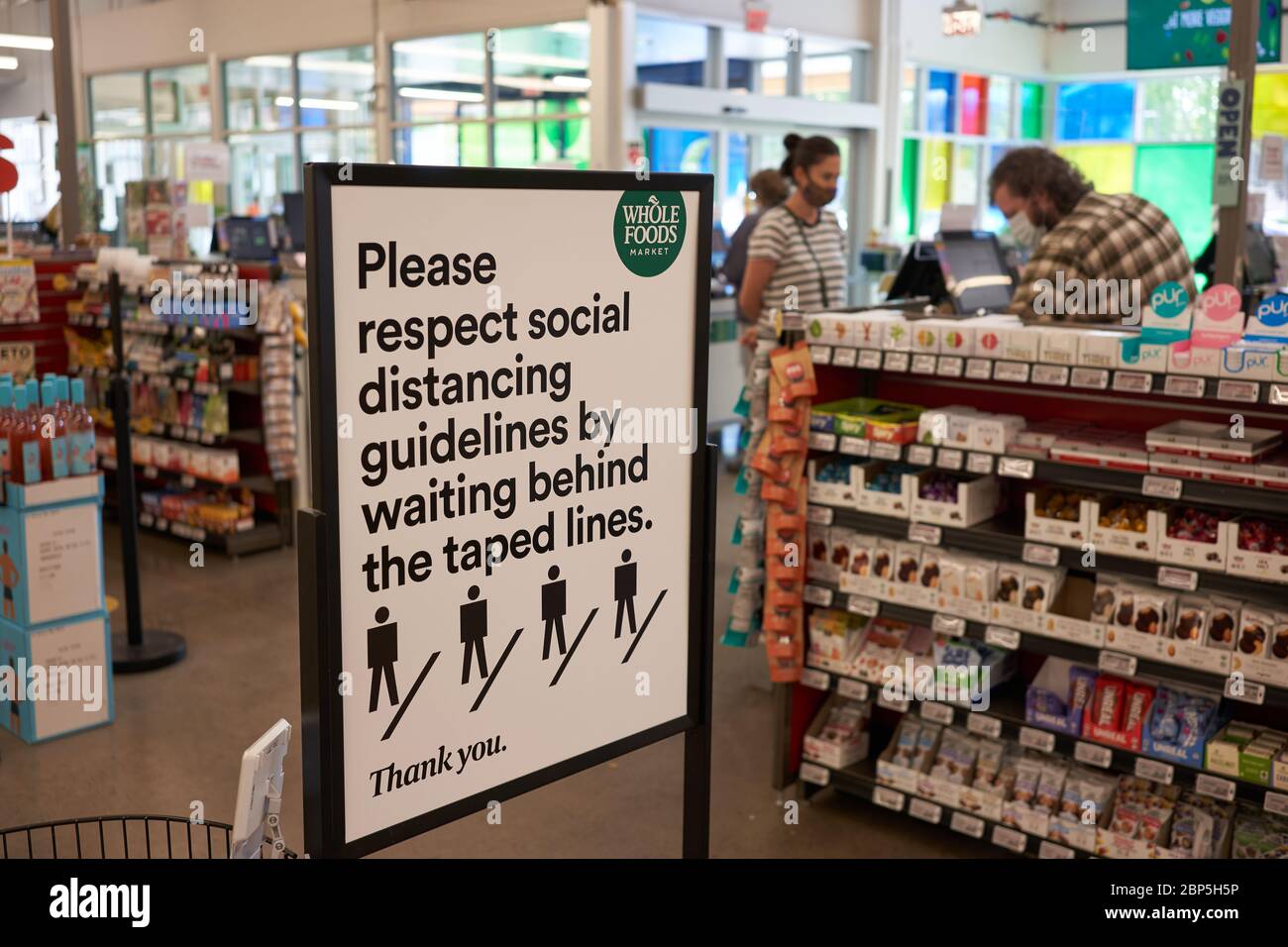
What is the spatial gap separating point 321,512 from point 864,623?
286 cm

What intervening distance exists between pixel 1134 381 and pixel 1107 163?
15882mm

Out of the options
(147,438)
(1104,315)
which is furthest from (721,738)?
(147,438)

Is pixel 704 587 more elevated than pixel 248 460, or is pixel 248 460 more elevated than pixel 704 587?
pixel 704 587

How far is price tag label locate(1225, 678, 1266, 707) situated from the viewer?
317cm

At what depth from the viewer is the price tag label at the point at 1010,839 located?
3.64 meters

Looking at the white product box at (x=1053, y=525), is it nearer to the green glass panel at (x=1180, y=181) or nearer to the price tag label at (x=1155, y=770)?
the price tag label at (x=1155, y=770)

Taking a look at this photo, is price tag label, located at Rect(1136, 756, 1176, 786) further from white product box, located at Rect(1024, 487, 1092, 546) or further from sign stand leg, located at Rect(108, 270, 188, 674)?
sign stand leg, located at Rect(108, 270, 188, 674)

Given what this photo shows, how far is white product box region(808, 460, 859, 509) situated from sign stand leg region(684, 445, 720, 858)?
2.02 meters

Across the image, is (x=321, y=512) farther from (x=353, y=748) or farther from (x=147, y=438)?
(x=147, y=438)

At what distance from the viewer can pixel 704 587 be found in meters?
1.88

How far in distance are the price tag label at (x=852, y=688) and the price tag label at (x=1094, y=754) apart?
2.19ft

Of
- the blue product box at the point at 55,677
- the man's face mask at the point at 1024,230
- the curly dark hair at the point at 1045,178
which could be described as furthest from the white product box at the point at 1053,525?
the blue product box at the point at 55,677

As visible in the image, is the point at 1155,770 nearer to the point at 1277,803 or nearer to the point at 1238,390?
the point at 1277,803

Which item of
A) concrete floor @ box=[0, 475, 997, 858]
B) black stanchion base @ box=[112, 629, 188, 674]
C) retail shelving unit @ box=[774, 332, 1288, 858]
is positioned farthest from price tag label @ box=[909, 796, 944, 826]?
black stanchion base @ box=[112, 629, 188, 674]
